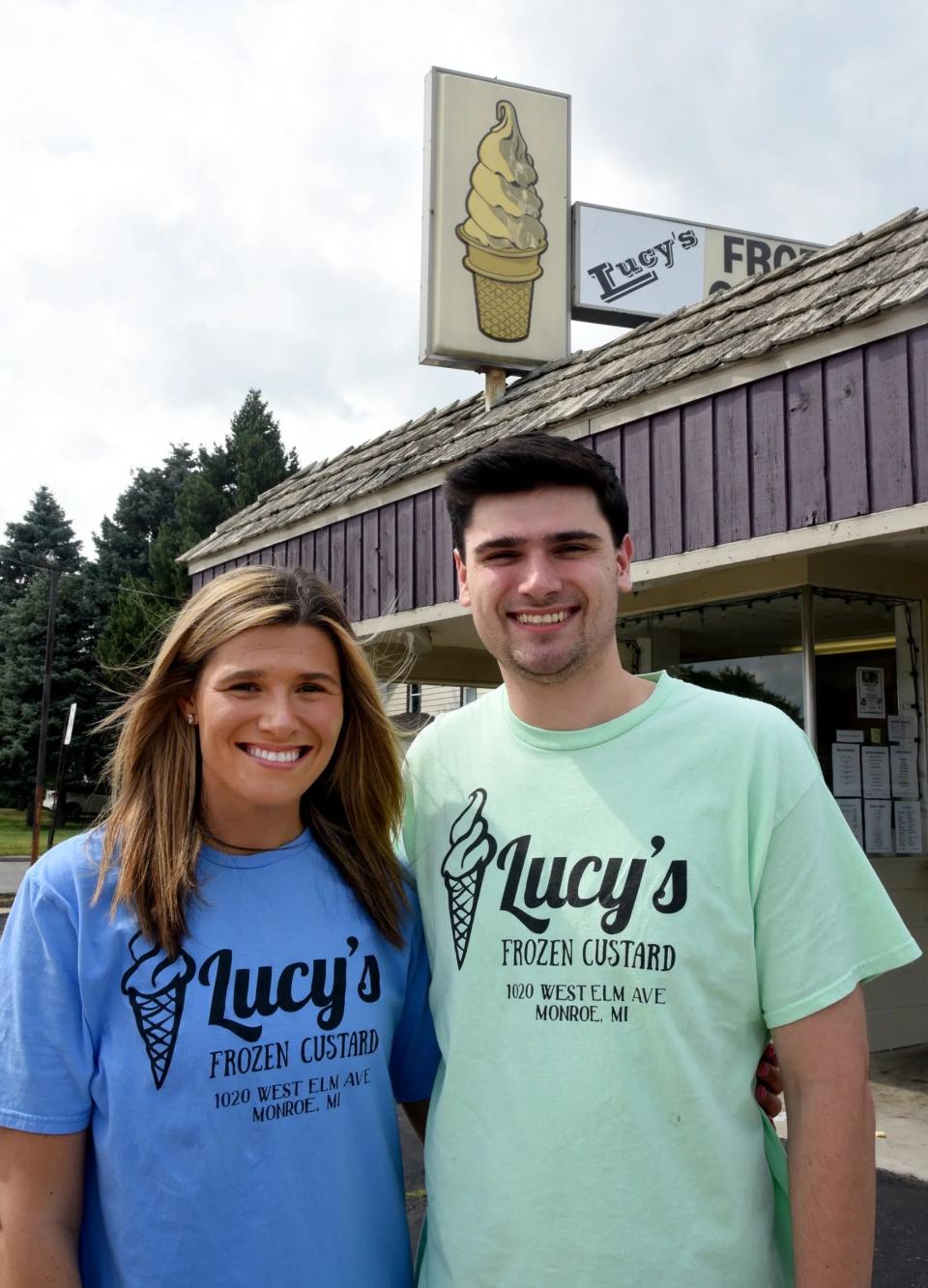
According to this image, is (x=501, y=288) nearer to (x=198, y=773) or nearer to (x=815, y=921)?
(x=198, y=773)

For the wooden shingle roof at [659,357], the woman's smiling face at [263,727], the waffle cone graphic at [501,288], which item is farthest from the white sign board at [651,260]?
the woman's smiling face at [263,727]

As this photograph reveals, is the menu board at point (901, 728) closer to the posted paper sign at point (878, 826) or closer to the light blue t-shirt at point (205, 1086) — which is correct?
the posted paper sign at point (878, 826)

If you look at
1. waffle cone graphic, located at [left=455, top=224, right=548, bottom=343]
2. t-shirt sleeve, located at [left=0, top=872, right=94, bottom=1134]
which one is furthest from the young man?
waffle cone graphic, located at [left=455, top=224, right=548, bottom=343]

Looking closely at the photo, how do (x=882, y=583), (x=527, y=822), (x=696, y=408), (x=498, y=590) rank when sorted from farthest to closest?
(x=882, y=583) → (x=696, y=408) → (x=498, y=590) → (x=527, y=822)

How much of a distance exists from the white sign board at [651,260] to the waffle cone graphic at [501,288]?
43.9 inches

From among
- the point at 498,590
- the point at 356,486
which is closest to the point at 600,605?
the point at 498,590

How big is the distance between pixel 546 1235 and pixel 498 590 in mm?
1143

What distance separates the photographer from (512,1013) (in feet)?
6.38

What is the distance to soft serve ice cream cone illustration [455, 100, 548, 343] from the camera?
31.3ft

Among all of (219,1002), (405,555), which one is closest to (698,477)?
(405,555)

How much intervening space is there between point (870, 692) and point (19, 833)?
34.8 m

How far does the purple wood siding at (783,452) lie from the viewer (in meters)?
4.69

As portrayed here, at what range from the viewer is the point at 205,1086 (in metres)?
1.88

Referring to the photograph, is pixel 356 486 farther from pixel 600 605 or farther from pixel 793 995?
pixel 793 995
